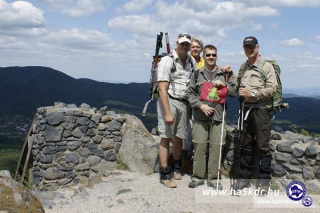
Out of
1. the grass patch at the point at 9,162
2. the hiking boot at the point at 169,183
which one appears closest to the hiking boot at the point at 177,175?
the hiking boot at the point at 169,183

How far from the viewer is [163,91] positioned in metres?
6.36

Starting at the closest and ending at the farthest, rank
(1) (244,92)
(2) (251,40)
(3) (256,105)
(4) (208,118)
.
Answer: (2) (251,40)
(1) (244,92)
(3) (256,105)
(4) (208,118)

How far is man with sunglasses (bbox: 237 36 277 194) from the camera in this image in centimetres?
607

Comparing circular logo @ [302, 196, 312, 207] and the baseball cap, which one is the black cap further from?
circular logo @ [302, 196, 312, 207]

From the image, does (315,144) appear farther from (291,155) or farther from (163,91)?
(163,91)

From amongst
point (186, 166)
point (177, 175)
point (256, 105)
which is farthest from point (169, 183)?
point (256, 105)

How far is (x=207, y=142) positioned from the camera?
6750mm

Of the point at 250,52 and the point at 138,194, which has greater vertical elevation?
the point at 250,52

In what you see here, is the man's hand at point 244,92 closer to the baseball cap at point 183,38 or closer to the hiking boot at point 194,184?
the baseball cap at point 183,38

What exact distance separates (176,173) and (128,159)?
7.68 ft

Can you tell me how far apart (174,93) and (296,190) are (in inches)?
134

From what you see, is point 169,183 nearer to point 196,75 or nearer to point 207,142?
point 207,142

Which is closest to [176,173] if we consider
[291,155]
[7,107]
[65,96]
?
[291,155]

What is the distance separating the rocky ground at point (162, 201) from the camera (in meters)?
5.98
